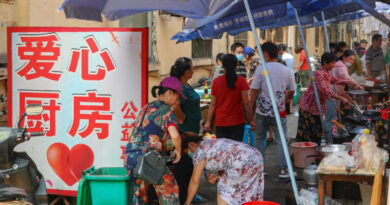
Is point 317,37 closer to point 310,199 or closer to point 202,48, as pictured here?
point 202,48

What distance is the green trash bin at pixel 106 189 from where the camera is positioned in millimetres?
5301

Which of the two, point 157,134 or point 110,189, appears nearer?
point 157,134

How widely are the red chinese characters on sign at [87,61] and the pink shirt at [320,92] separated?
397cm

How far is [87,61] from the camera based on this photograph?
235 inches

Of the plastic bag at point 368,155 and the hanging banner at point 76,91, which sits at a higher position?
the hanging banner at point 76,91

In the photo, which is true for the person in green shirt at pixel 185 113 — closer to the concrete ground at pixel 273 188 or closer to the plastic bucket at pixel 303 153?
the concrete ground at pixel 273 188

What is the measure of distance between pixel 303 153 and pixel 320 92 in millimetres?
1039

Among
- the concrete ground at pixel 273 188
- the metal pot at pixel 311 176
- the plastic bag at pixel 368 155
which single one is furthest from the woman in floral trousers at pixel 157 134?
the metal pot at pixel 311 176

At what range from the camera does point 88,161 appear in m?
6.07

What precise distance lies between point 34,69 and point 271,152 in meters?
5.41

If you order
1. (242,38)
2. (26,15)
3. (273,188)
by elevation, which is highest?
(242,38)

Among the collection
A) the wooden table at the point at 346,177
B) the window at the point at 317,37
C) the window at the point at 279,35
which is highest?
the window at the point at 317,37

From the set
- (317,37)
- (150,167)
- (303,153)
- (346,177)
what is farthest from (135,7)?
(317,37)

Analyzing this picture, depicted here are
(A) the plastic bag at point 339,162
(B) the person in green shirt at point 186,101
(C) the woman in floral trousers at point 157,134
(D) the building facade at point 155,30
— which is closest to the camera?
(A) the plastic bag at point 339,162
